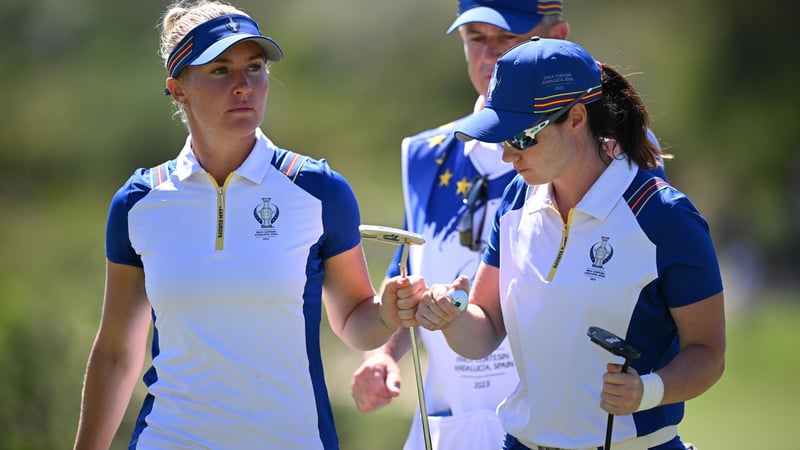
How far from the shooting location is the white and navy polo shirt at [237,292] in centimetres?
355

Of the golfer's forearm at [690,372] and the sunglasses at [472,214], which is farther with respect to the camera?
the sunglasses at [472,214]

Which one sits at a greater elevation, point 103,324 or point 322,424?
point 103,324

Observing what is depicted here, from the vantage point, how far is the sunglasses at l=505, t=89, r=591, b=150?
3344mm

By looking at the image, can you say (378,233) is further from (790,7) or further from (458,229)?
(790,7)

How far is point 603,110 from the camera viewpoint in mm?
3469

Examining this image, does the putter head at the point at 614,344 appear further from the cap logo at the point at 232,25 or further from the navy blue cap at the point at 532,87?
the cap logo at the point at 232,25

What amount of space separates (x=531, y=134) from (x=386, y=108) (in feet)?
94.7

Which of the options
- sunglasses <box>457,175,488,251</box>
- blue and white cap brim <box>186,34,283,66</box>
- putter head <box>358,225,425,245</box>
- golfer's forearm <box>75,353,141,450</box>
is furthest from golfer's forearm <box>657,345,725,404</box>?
golfer's forearm <box>75,353,141,450</box>

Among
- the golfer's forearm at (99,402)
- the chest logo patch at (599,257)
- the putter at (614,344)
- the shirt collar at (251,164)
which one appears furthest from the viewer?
the golfer's forearm at (99,402)

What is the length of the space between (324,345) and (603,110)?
6665mm

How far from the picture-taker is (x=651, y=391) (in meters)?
3.15

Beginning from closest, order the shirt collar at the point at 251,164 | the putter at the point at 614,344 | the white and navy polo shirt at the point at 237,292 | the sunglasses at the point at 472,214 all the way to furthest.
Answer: the putter at the point at 614,344, the white and navy polo shirt at the point at 237,292, the shirt collar at the point at 251,164, the sunglasses at the point at 472,214

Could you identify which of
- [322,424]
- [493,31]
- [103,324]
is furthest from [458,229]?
[103,324]

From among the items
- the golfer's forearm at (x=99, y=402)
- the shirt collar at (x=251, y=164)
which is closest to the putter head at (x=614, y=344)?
the shirt collar at (x=251, y=164)
